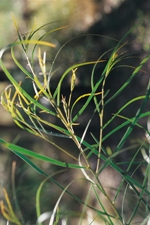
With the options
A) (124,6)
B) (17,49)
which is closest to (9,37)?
(17,49)

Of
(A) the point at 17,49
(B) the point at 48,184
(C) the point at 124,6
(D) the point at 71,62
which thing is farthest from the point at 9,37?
(B) the point at 48,184

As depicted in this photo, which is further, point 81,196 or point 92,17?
point 92,17

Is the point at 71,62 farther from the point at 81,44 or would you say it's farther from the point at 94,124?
the point at 94,124


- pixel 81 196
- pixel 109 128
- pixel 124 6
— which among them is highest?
pixel 124 6

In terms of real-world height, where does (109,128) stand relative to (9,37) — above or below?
below

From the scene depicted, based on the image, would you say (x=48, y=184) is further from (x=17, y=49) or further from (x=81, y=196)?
(x=17, y=49)

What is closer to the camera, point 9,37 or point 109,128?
point 109,128
